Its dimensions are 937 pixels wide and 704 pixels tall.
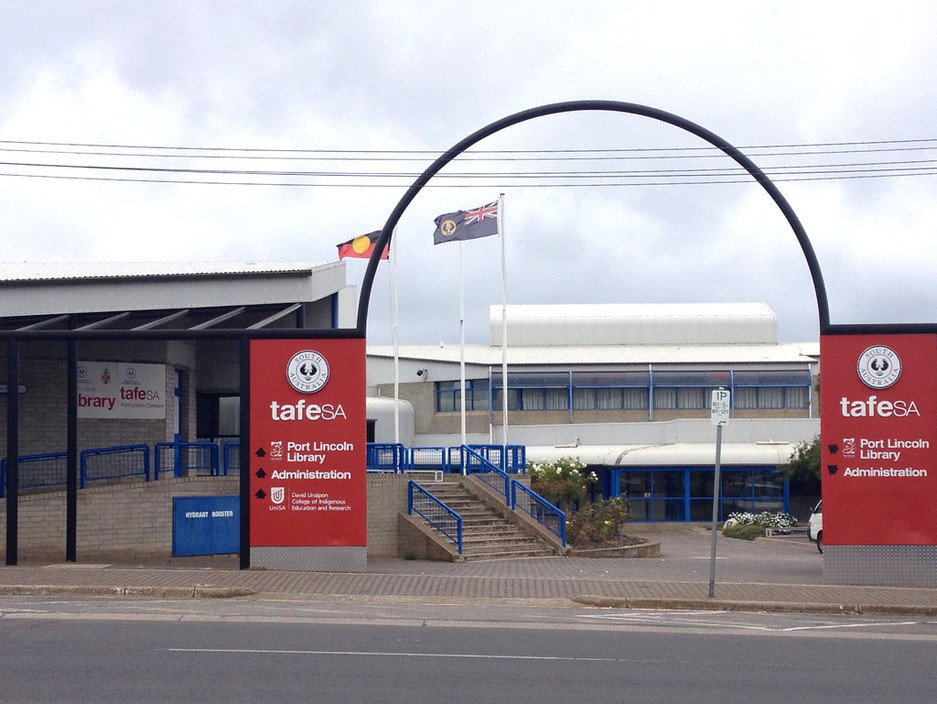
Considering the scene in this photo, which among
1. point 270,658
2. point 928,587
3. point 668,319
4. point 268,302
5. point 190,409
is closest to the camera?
point 270,658

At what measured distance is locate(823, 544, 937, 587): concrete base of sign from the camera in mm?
17672

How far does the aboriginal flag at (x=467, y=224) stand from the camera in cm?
3145

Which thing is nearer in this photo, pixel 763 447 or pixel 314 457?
pixel 314 457

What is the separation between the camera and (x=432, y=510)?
23734mm

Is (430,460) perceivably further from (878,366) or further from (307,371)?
(878,366)

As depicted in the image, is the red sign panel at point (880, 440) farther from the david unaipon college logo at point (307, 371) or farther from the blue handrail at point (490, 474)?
the blue handrail at point (490, 474)

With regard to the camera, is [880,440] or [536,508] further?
[536,508]

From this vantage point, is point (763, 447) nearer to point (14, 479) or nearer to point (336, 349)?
point (336, 349)

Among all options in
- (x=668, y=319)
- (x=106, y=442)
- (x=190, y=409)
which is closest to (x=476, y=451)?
(x=190, y=409)

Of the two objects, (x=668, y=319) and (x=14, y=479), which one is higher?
(x=668, y=319)

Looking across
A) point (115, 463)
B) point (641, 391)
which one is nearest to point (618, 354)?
point (641, 391)

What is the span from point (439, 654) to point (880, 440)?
403 inches

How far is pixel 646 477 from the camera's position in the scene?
40.6m

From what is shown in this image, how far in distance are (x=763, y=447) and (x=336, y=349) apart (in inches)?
1056
